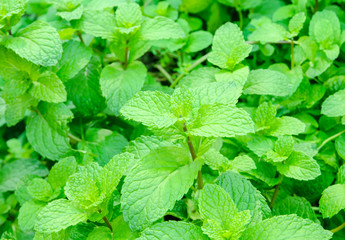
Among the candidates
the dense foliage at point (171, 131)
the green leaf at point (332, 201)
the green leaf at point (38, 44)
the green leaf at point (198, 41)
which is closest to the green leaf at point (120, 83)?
the dense foliage at point (171, 131)

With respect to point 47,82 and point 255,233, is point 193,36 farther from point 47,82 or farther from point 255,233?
point 255,233

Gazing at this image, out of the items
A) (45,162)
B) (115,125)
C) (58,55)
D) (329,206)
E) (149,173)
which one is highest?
(58,55)

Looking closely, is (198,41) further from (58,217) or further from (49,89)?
(58,217)

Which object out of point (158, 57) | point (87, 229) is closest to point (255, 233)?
point (87, 229)

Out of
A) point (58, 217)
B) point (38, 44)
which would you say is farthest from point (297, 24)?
point (58, 217)

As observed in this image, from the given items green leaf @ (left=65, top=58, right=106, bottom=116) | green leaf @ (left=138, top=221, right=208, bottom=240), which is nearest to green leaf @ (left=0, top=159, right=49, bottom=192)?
green leaf @ (left=65, top=58, right=106, bottom=116)

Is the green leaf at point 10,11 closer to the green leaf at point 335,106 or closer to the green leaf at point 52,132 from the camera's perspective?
the green leaf at point 52,132
